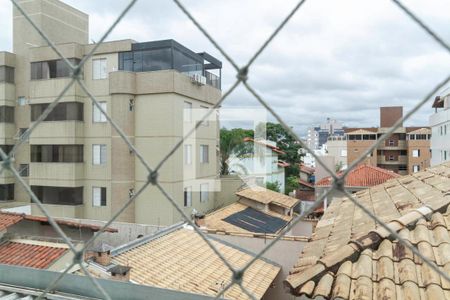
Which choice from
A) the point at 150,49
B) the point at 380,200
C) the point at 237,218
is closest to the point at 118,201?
the point at 237,218

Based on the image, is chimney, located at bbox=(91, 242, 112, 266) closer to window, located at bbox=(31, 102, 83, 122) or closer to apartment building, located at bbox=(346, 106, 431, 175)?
window, located at bbox=(31, 102, 83, 122)

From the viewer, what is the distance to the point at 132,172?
9656mm

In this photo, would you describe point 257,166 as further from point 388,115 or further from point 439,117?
point 388,115

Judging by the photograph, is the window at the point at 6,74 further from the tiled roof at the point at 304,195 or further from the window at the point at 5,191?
the tiled roof at the point at 304,195

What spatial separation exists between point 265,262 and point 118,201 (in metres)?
5.24

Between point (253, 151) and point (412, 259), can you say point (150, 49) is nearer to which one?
point (253, 151)

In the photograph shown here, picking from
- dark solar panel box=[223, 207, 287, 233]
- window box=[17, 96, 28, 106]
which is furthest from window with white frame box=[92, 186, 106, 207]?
window box=[17, 96, 28, 106]

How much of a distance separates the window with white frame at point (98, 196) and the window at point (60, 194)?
0.38m

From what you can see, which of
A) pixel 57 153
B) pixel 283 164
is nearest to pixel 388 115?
pixel 283 164

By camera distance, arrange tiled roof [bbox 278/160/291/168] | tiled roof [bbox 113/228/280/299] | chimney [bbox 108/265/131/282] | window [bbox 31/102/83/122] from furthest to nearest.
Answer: tiled roof [bbox 278/160/291/168] → window [bbox 31/102/83/122] → tiled roof [bbox 113/228/280/299] → chimney [bbox 108/265/131/282]

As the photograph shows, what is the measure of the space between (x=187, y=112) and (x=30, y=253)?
561 cm

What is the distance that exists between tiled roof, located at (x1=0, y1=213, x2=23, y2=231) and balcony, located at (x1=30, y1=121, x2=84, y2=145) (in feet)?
10.9

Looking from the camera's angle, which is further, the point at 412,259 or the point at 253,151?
the point at 253,151

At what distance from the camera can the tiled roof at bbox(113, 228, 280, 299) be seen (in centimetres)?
416
